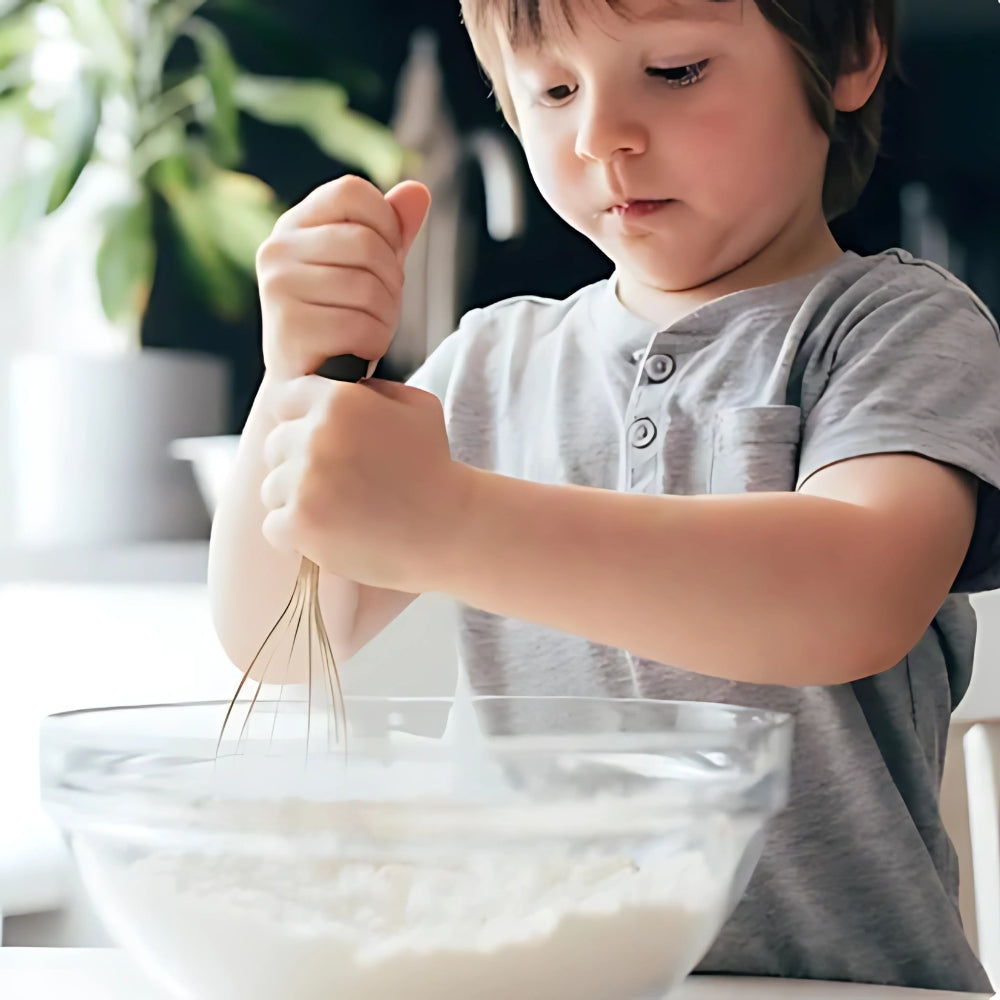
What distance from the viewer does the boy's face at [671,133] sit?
627mm

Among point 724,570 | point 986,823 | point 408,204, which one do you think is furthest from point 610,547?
point 986,823

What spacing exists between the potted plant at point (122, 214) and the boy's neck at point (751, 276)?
0.72m

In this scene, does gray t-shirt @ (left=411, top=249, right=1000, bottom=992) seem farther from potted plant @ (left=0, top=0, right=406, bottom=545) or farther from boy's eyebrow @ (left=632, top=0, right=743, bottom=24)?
potted plant @ (left=0, top=0, right=406, bottom=545)

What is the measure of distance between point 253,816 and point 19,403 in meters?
1.08

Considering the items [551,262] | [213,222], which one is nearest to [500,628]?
[551,262]

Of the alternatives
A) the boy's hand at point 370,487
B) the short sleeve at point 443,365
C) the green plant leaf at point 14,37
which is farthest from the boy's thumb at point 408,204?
the green plant leaf at point 14,37

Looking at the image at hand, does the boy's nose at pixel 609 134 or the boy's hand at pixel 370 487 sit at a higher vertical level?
the boy's nose at pixel 609 134

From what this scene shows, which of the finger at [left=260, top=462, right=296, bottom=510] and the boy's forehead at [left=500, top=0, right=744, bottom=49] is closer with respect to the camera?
the finger at [left=260, top=462, right=296, bottom=510]

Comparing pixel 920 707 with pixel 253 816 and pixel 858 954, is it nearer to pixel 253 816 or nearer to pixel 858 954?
pixel 858 954

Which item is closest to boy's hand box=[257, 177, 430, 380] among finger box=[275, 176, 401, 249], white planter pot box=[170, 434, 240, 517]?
finger box=[275, 176, 401, 249]

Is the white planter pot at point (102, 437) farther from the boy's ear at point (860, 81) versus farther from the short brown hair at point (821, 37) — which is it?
the boy's ear at point (860, 81)

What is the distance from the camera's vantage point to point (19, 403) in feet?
4.18

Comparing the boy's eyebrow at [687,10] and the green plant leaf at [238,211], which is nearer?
the boy's eyebrow at [687,10]

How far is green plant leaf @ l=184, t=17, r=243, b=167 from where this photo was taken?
1.35m
